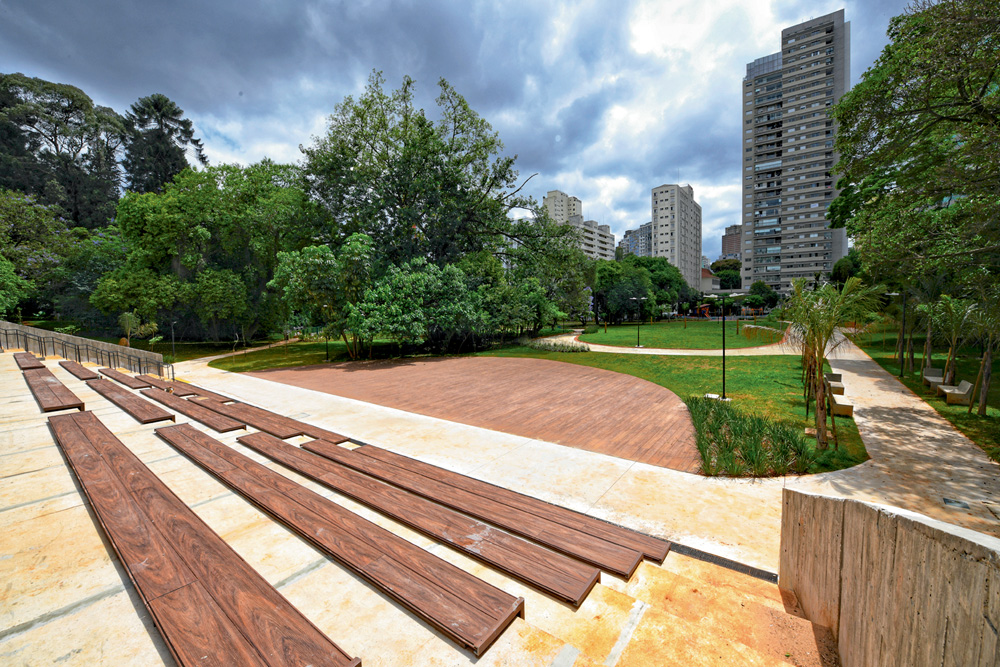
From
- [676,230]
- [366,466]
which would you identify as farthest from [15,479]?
[676,230]

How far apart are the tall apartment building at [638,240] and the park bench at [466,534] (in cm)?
15864

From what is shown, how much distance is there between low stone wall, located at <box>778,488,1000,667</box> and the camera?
1301 millimetres

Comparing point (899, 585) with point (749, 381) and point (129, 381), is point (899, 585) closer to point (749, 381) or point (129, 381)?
point (749, 381)

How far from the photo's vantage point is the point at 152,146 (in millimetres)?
45688

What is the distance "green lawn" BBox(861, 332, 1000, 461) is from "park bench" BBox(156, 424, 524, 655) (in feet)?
30.8

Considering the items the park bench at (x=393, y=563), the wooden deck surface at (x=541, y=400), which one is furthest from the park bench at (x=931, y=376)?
the park bench at (x=393, y=563)

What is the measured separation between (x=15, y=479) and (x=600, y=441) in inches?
315

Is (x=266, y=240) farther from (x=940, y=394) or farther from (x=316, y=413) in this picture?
(x=940, y=394)

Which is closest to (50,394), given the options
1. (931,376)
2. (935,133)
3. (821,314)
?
(821,314)

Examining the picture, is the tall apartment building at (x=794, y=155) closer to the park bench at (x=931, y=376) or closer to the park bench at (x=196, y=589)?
the park bench at (x=931, y=376)

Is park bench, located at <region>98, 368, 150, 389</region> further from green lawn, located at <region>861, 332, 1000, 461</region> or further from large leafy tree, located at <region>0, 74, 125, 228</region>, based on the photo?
large leafy tree, located at <region>0, 74, 125, 228</region>

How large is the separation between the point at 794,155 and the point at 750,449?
311 feet

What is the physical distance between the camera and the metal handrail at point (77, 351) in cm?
1507

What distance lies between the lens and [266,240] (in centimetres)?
2334
